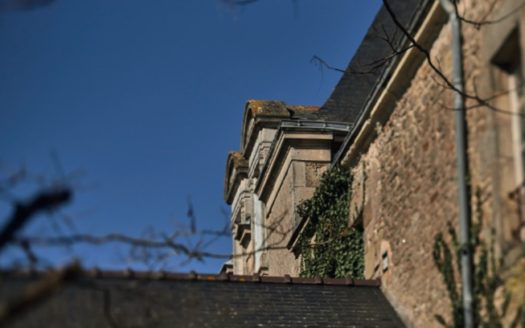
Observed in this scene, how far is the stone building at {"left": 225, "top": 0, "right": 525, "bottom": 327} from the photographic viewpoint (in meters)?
8.36

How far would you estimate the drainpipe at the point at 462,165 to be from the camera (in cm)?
866

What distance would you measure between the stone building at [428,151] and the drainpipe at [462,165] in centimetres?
7

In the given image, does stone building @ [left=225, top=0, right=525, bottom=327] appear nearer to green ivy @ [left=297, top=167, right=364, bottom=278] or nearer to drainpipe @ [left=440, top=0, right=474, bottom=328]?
drainpipe @ [left=440, top=0, right=474, bottom=328]

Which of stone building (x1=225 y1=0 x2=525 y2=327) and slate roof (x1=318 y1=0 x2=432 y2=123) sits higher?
slate roof (x1=318 y1=0 x2=432 y2=123)

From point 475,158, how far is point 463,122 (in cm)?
42

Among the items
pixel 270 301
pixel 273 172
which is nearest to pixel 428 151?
pixel 270 301

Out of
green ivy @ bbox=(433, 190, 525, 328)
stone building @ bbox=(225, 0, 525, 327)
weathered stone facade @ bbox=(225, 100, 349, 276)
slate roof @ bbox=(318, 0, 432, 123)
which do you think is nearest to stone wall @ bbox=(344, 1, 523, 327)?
stone building @ bbox=(225, 0, 525, 327)

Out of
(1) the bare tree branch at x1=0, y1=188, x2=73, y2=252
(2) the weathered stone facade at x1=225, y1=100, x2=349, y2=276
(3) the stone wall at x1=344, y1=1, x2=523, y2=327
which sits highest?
(2) the weathered stone facade at x1=225, y1=100, x2=349, y2=276

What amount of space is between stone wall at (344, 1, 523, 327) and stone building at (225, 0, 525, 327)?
0.04ft

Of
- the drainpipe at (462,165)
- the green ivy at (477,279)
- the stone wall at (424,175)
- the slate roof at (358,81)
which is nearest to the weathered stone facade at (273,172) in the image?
the slate roof at (358,81)

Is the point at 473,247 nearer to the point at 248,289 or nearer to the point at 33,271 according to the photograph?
the point at 248,289

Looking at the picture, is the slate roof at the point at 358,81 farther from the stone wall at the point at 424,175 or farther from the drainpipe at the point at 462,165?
the drainpipe at the point at 462,165

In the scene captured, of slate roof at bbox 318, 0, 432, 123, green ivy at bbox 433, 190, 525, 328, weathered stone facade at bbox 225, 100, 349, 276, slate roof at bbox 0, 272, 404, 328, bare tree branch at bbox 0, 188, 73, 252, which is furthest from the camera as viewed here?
slate roof at bbox 318, 0, 432, 123

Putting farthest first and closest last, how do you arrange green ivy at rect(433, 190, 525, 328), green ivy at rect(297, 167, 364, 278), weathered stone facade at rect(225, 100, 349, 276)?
weathered stone facade at rect(225, 100, 349, 276)
green ivy at rect(297, 167, 364, 278)
green ivy at rect(433, 190, 525, 328)
